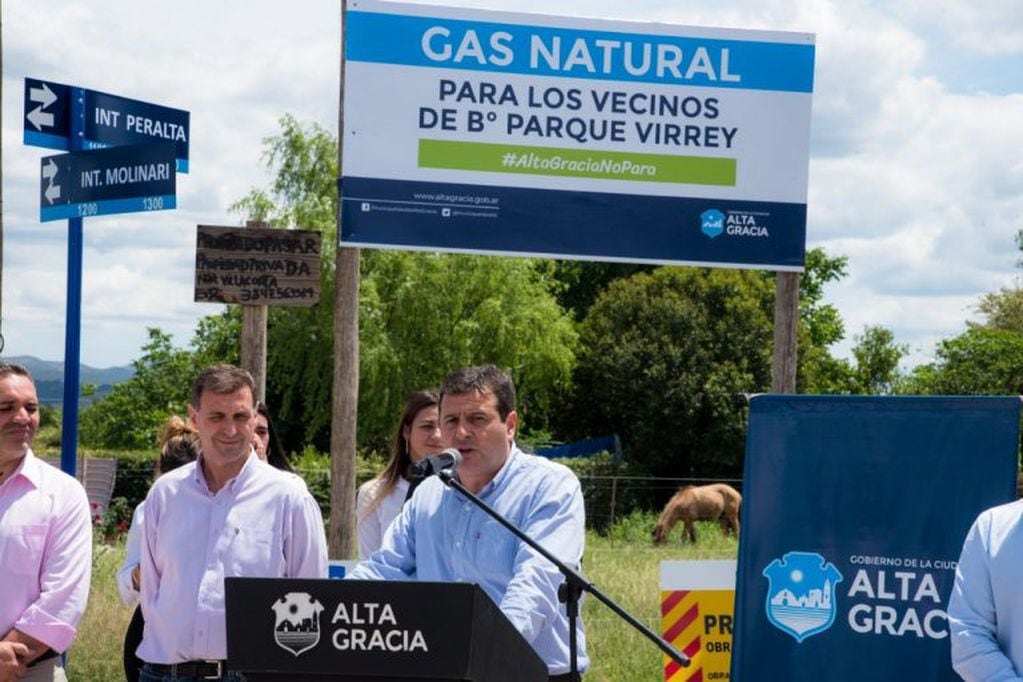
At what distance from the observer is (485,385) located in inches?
191

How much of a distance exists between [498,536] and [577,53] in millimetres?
5796

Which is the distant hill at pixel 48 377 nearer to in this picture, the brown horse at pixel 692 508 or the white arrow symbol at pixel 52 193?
the white arrow symbol at pixel 52 193

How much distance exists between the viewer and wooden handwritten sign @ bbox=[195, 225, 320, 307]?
10.0 metres

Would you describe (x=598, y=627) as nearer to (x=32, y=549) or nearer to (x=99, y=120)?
(x=99, y=120)

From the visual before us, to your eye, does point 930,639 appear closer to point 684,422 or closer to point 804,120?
point 804,120

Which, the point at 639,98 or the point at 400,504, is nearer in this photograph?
the point at 400,504

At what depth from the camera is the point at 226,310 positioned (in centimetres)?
4934

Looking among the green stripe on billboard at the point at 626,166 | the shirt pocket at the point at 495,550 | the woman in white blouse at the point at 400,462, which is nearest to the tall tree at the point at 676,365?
the green stripe on billboard at the point at 626,166

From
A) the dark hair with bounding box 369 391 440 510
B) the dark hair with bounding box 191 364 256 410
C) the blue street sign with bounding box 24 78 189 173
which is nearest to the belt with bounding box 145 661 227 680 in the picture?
the dark hair with bounding box 191 364 256 410

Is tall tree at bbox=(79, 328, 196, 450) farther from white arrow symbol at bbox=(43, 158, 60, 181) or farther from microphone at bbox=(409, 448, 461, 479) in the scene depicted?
microphone at bbox=(409, 448, 461, 479)

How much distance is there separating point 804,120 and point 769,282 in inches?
1723

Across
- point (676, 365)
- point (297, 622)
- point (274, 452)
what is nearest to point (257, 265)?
point (274, 452)

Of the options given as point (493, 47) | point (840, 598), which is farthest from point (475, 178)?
point (840, 598)

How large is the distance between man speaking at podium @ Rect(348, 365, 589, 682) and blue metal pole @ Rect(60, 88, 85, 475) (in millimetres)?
4786
